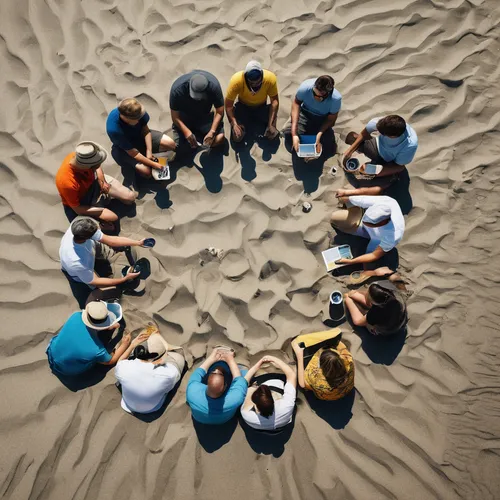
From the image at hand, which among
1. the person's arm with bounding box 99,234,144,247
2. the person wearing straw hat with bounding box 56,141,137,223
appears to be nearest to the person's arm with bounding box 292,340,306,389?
the person's arm with bounding box 99,234,144,247

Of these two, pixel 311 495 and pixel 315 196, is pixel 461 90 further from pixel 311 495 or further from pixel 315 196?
pixel 311 495

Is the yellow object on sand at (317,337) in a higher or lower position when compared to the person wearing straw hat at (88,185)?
lower

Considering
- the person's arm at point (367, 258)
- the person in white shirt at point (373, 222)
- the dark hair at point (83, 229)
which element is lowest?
the person's arm at point (367, 258)

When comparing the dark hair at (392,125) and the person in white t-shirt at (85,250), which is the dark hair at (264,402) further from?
the dark hair at (392,125)

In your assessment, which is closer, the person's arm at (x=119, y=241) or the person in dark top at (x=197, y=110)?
the person's arm at (x=119, y=241)

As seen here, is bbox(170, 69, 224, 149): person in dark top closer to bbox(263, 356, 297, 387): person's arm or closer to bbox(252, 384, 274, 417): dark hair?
bbox(263, 356, 297, 387): person's arm

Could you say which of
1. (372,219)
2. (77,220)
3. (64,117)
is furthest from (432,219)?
(64,117)

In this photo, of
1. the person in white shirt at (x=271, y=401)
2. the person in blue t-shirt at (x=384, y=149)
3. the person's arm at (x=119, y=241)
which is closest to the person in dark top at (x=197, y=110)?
the person's arm at (x=119, y=241)
